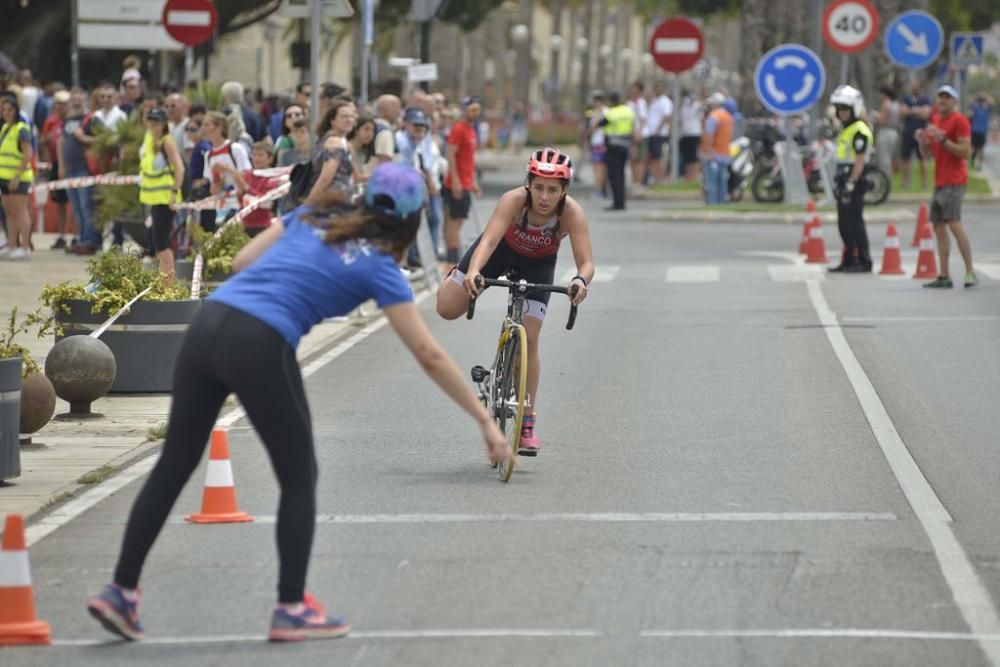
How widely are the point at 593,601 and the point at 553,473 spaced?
295 centimetres

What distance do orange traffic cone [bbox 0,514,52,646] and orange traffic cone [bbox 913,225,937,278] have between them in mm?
16455

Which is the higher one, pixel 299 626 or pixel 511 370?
pixel 511 370

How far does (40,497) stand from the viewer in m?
9.72

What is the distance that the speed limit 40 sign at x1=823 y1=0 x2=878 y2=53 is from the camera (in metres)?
31.1

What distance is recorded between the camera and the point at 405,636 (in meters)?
7.01

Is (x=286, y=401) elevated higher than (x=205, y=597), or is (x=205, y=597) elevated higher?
(x=286, y=401)

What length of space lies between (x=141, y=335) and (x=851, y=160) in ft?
35.5

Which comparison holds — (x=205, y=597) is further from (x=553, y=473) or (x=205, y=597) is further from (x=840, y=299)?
(x=840, y=299)

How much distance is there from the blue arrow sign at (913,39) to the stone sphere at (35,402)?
24.5 metres

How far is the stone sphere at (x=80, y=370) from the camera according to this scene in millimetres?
12219

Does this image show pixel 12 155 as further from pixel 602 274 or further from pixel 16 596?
pixel 16 596

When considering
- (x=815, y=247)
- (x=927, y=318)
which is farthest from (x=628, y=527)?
(x=815, y=247)

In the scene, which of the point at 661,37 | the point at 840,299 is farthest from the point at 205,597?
the point at 661,37

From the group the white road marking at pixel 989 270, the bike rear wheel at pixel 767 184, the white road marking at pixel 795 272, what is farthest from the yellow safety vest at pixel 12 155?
the bike rear wheel at pixel 767 184
